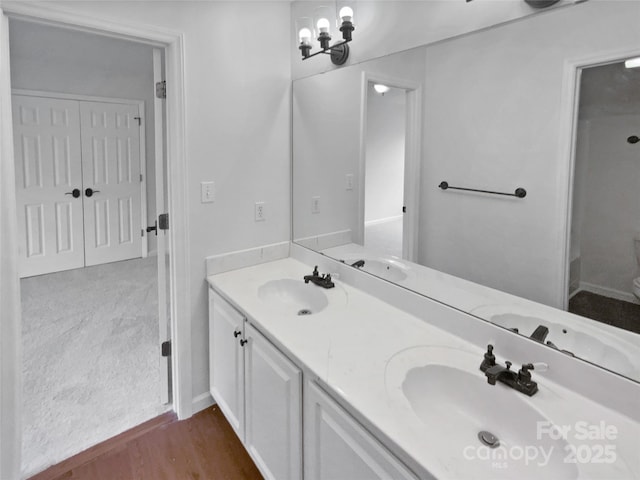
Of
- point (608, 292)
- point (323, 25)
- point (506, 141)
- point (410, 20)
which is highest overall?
point (323, 25)

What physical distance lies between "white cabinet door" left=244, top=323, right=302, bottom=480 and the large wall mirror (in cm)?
64

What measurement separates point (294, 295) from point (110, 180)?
3768 mm

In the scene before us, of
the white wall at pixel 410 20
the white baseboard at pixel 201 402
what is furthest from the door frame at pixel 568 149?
the white baseboard at pixel 201 402

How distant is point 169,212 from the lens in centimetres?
191

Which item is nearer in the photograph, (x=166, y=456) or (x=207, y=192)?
(x=166, y=456)

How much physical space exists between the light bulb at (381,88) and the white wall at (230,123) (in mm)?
647

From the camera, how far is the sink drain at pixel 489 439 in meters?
0.99

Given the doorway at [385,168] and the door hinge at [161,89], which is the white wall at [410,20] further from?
the door hinge at [161,89]

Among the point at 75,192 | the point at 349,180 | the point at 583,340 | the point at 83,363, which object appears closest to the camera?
the point at 583,340

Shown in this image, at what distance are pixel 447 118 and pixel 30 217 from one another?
178 inches

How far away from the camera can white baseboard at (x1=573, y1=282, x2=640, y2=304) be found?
104 cm

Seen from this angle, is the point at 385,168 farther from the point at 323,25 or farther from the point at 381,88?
the point at 323,25

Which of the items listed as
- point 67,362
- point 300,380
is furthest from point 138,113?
point 300,380

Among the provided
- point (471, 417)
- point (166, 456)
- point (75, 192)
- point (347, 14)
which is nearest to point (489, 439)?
point (471, 417)
